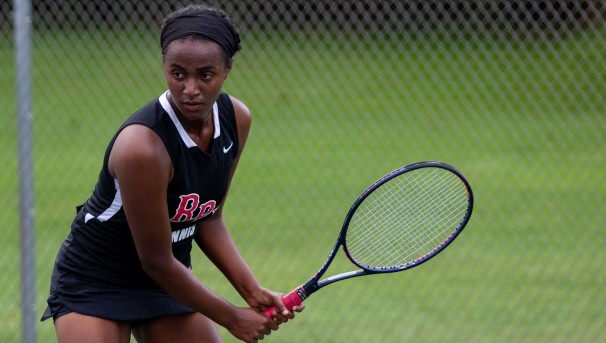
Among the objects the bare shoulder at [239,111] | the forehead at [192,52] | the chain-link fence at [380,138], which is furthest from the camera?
the chain-link fence at [380,138]

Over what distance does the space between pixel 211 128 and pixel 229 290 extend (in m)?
3.19

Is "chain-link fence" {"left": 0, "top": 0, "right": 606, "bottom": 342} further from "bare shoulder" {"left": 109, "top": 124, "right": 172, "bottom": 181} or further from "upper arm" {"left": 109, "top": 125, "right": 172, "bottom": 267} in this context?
"bare shoulder" {"left": 109, "top": 124, "right": 172, "bottom": 181}

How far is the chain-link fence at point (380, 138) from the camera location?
255 inches

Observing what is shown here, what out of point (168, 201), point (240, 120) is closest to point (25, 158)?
point (240, 120)

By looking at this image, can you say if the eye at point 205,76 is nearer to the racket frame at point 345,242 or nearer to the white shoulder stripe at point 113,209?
the white shoulder stripe at point 113,209

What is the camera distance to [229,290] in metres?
6.70

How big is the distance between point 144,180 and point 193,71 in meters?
0.38

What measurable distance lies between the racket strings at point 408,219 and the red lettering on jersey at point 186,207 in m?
0.83

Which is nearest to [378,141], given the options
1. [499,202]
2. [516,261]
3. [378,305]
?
[499,202]

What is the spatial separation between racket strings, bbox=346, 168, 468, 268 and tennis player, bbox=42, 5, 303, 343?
59 centimetres

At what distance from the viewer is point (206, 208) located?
3.70 m

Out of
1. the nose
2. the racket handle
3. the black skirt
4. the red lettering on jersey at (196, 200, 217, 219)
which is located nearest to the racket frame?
the racket handle

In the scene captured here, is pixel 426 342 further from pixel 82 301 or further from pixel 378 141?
pixel 378 141

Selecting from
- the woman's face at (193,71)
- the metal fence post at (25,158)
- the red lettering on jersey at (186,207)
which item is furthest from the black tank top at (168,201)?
the metal fence post at (25,158)
